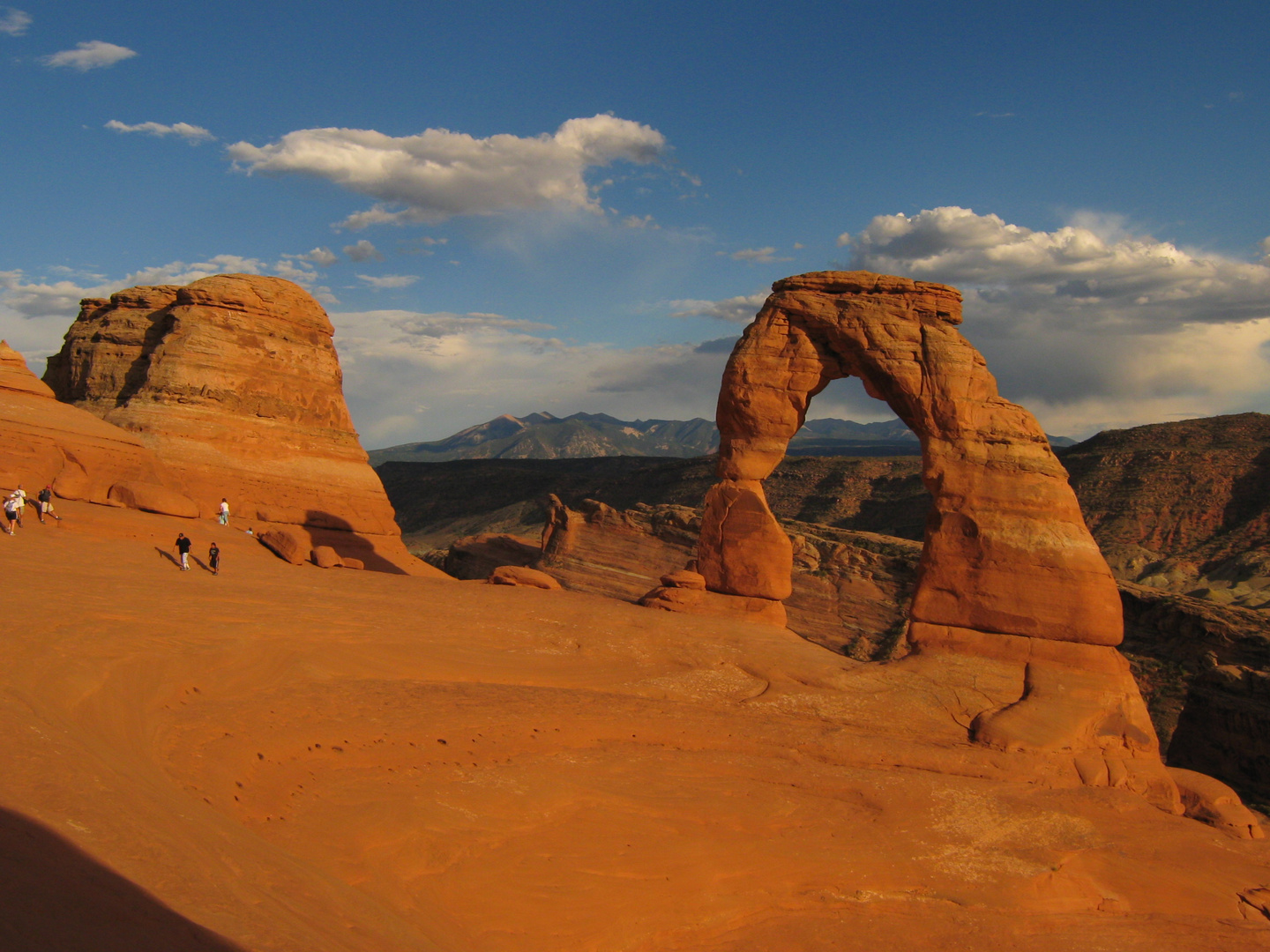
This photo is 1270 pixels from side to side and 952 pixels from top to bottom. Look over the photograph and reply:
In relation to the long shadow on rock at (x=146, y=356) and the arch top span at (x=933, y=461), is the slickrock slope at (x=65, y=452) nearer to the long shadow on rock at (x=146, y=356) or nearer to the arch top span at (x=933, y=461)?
the long shadow on rock at (x=146, y=356)

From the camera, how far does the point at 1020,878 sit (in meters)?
9.12

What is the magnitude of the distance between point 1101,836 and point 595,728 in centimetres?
631

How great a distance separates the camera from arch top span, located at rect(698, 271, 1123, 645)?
14359mm

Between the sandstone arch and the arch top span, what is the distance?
0.02 m

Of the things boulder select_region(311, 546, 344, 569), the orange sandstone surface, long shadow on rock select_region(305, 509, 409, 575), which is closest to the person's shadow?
the orange sandstone surface

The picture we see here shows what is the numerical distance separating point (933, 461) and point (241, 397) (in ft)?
65.8

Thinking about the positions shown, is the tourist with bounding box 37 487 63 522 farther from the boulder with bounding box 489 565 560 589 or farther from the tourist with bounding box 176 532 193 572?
the boulder with bounding box 489 565 560 589

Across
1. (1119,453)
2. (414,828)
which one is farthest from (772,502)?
(414,828)

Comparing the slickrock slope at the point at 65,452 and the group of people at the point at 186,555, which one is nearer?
the group of people at the point at 186,555

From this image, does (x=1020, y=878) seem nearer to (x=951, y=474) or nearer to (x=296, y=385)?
(x=951, y=474)

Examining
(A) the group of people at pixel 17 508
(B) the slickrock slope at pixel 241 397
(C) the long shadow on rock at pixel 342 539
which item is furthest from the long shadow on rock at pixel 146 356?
(A) the group of people at pixel 17 508

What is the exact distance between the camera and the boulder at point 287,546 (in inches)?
809

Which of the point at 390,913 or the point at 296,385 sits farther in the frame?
the point at 296,385

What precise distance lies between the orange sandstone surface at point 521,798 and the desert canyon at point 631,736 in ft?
0.13
